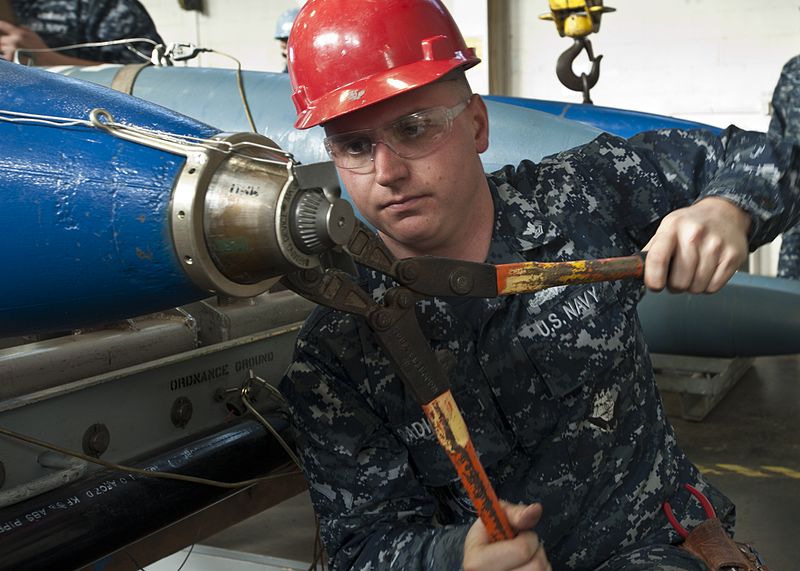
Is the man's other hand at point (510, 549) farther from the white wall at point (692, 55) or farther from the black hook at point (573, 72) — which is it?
the white wall at point (692, 55)

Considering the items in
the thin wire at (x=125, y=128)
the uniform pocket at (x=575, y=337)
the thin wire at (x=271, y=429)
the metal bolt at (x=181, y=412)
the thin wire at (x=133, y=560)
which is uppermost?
the thin wire at (x=125, y=128)

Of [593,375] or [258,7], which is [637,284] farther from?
[258,7]

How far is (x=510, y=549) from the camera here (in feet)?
3.31

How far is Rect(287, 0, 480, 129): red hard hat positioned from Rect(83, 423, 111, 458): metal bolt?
66 cm

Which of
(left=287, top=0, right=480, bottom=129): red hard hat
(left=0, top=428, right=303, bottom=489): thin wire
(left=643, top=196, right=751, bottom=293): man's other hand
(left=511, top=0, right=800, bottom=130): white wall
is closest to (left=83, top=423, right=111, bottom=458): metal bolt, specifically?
(left=0, top=428, right=303, bottom=489): thin wire

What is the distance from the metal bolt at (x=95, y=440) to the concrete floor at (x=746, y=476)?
4.58 ft

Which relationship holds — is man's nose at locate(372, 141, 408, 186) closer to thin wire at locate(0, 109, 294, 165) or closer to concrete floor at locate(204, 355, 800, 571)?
thin wire at locate(0, 109, 294, 165)

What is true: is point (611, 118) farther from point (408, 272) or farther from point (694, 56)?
point (694, 56)

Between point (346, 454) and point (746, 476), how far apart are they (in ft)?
7.68

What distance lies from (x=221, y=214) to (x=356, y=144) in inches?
15.5

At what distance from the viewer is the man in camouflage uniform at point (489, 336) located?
3.97ft

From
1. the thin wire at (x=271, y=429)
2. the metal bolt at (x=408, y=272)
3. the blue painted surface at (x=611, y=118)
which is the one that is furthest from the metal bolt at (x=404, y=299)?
the blue painted surface at (x=611, y=118)

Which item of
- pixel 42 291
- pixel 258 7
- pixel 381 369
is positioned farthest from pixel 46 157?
pixel 258 7

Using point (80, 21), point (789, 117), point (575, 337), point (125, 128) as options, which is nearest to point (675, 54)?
point (789, 117)
